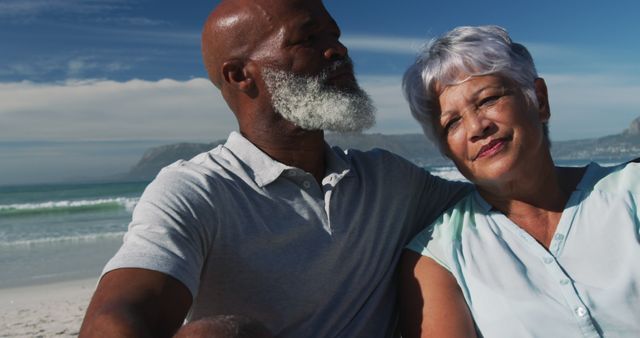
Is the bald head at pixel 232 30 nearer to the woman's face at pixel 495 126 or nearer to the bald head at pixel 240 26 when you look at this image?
the bald head at pixel 240 26

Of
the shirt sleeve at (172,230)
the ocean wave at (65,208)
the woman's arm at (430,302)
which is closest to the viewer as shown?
the shirt sleeve at (172,230)

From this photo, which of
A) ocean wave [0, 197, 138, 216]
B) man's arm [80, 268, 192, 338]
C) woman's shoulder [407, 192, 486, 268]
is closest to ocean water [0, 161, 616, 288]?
ocean wave [0, 197, 138, 216]

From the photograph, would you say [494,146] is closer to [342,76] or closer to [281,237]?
[342,76]

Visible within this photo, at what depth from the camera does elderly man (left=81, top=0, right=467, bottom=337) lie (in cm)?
208

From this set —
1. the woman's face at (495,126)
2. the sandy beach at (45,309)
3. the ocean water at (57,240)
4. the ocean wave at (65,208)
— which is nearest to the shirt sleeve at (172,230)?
the woman's face at (495,126)

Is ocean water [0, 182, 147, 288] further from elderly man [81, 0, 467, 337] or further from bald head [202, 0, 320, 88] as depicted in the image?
elderly man [81, 0, 467, 337]

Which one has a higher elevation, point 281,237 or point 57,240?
point 281,237

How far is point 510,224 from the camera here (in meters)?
2.52

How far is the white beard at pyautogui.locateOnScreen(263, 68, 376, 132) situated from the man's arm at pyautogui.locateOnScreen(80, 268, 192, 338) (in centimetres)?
91

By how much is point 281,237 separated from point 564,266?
1000 millimetres

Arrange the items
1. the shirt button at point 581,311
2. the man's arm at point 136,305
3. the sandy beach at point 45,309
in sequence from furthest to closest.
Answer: the sandy beach at point 45,309 → the shirt button at point 581,311 → the man's arm at point 136,305

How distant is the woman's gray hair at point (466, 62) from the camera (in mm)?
2471

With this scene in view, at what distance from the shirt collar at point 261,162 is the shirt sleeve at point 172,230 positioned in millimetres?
248

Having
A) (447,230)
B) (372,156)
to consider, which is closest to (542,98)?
(447,230)
